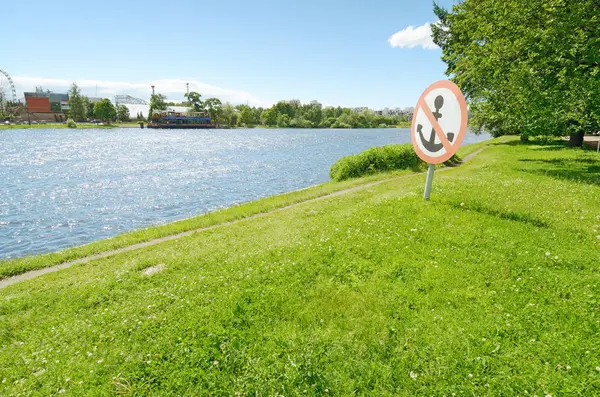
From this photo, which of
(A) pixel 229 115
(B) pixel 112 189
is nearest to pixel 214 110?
(A) pixel 229 115

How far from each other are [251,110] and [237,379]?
575ft

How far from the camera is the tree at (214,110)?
15688 centimetres

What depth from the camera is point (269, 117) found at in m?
171

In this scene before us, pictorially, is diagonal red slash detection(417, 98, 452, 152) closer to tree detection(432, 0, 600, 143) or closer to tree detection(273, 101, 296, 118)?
tree detection(432, 0, 600, 143)

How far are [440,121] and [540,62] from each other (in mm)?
14718

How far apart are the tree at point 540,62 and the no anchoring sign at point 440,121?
42.9 feet

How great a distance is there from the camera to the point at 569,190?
40.4ft

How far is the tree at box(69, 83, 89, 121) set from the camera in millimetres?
135625

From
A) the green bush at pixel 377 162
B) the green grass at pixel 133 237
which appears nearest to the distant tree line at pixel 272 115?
the green bush at pixel 377 162

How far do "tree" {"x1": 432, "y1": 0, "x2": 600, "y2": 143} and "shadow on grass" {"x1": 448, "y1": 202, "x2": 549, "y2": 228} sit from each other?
1287 centimetres

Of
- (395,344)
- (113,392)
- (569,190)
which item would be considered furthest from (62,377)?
(569,190)

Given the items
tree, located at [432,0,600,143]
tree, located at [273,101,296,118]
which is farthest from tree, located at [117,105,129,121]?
tree, located at [432,0,600,143]

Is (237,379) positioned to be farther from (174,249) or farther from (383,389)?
(174,249)

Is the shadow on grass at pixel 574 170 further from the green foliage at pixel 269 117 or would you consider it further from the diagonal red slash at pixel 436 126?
the green foliage at pixel 269 117
